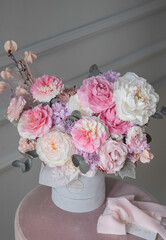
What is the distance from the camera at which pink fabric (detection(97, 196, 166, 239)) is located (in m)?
1.22

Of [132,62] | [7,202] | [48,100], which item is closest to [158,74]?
[132,62]

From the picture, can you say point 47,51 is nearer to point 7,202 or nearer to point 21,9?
point 21,9

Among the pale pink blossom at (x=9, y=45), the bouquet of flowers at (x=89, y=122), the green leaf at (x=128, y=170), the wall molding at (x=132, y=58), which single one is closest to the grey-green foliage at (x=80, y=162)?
the bouquet of flowers at (x=89, y=122)

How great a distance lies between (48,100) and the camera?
3.77 ft

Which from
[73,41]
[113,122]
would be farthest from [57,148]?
[73,41]

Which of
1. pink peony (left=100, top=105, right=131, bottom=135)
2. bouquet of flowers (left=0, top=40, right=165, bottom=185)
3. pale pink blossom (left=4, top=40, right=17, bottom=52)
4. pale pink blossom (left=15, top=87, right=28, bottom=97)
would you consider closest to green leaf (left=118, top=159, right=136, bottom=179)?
bouquet of flowers (left=0, top=40, right=165, bottom=185)

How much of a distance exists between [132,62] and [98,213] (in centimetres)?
96

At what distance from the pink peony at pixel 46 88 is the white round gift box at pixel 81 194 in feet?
0.87

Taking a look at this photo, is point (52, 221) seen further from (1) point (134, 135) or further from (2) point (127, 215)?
(1) point (134, 135)

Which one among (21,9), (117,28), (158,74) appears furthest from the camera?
(158,74)

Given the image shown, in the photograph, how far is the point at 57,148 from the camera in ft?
3.66

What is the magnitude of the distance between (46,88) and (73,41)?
0.61 metres

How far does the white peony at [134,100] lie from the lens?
1.06 meters

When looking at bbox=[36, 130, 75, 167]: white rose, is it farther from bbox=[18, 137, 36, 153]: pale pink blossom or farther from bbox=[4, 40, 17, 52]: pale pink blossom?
bbox=[4, 40, 17, 52]: pale pink blossom
